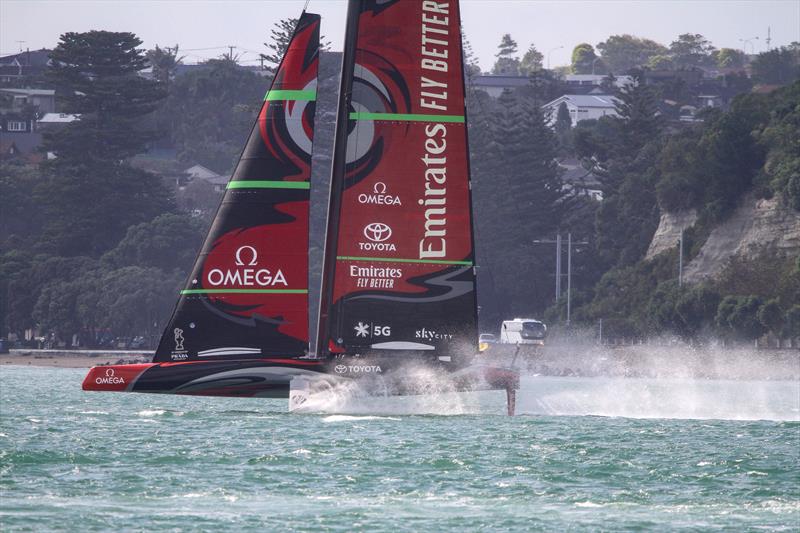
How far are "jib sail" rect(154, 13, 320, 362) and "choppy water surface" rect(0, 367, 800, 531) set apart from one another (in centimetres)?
154

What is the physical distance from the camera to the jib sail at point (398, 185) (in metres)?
28.3

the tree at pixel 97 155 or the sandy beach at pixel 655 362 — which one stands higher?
the tree at pixel 97 155

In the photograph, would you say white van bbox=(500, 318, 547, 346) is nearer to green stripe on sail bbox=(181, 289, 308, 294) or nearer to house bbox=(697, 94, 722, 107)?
green stripe on sail bbox=(181, 289, 308, 294)

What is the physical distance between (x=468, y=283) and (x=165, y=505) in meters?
9.97

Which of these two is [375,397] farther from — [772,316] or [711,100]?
[711,100]

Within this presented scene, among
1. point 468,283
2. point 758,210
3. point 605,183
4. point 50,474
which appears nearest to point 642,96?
point 605,183

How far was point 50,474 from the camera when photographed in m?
22.6

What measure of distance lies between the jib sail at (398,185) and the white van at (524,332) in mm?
55291

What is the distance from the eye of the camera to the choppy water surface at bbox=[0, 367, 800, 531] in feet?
63.7

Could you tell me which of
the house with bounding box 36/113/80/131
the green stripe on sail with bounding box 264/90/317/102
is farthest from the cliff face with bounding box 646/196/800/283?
the house with bounding box 36/113/80/131

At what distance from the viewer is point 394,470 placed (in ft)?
77.6

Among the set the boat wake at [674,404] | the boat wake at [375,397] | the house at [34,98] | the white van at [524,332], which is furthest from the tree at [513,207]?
the house at [34,98]

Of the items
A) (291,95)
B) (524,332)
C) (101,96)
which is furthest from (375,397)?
(101,96)

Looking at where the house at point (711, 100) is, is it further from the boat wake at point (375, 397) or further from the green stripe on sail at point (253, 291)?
the green stripe on sail at point (253, 291)
